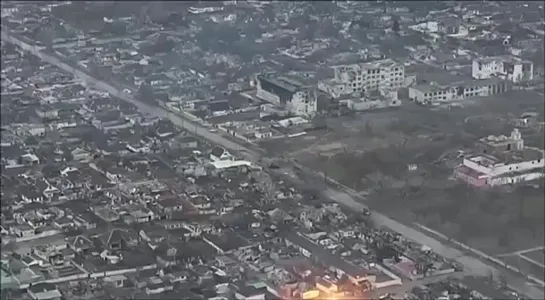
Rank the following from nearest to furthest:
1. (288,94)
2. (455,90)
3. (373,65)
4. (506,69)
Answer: (455,90) < (288,94) < (506,69) < (373,65)

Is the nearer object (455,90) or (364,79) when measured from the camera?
(455,90)

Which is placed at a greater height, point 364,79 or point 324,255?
point 324,255

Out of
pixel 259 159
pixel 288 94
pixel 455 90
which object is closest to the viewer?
pixel 259 159

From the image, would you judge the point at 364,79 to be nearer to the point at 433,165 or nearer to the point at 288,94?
the point at 288,94

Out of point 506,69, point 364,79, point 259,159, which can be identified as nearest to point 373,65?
point 364,79

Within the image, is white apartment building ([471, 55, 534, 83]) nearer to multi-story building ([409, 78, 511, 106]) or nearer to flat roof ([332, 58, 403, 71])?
multi-story building ([409, 78, 511, 106])
